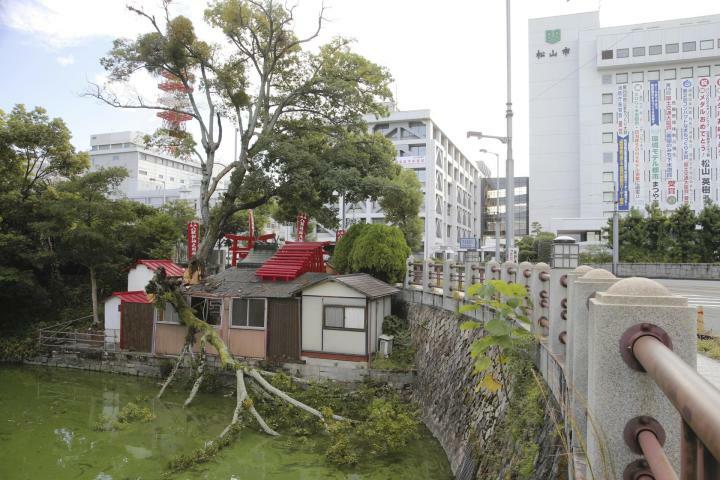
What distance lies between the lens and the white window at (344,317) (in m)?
16.6

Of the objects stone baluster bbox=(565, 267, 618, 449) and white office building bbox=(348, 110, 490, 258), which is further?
white office building bbox=(348, 110, 490, 258)

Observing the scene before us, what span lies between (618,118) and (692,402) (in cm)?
5524

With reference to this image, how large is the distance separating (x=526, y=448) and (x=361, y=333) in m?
11.0

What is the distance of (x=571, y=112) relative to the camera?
55.0m

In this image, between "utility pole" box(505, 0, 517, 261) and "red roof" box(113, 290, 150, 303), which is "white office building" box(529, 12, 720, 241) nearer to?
"utility pole" box(505, 0, 517, 261)

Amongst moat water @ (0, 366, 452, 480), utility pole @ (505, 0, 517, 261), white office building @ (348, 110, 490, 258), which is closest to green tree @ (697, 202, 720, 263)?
utility pole @ (505, 0, 517, 261)

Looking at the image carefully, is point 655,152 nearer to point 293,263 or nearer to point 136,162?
point 293,263

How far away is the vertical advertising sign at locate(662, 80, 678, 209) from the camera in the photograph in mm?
46188

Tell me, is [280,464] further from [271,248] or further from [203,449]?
[271,248]

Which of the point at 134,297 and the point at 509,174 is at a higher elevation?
the point at 509,174

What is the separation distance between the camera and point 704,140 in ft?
149

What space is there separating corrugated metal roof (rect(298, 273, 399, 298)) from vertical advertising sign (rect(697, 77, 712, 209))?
4180 cm

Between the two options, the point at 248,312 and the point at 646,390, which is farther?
the point at 248,312

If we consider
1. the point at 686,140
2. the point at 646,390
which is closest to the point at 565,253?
the point at 646,390
